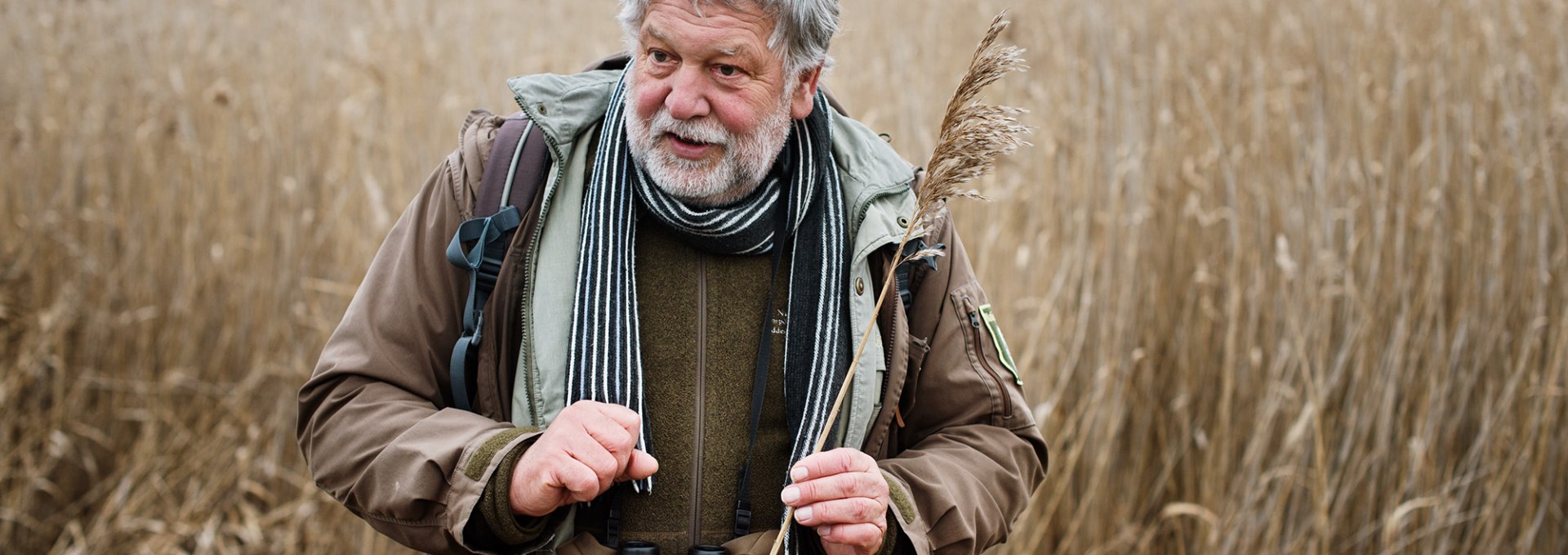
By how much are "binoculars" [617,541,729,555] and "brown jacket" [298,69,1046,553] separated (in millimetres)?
Result: 226

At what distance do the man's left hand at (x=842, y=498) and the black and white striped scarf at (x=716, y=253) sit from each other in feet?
0.77

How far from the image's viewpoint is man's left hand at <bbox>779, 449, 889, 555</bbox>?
146 cm

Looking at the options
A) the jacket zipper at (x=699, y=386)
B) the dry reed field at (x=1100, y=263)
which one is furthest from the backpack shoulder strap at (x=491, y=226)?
the dry reed field at (x=1100, y=263)

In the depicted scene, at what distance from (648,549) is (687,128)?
63 cm

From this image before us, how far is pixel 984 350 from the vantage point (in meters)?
1.83

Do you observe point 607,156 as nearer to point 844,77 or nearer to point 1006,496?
point 1006,496

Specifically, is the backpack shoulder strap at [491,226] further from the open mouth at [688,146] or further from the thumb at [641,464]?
the thumb at [641,464]

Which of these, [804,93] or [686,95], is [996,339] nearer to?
[804,93]

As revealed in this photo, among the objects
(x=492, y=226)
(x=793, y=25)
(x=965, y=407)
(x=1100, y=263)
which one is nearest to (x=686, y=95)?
(x=793, y=25)

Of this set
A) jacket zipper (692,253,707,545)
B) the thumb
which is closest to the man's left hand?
the thumb

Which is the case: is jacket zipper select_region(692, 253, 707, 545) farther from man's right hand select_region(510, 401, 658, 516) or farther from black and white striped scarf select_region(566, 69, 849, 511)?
man's right hand select_region(510, 401, 658, 516)

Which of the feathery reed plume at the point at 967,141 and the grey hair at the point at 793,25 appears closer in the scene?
the feathery reed plume at the point at 967,141

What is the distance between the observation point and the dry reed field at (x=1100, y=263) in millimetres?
2908

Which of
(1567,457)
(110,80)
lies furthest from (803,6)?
(110,80)
